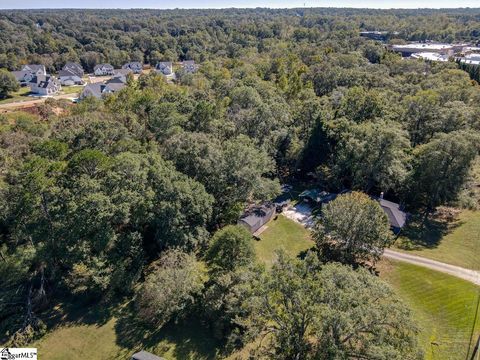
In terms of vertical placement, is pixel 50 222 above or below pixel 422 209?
above

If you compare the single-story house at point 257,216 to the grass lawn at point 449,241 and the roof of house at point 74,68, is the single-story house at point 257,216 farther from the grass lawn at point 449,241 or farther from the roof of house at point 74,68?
the roof of house at point 74,68

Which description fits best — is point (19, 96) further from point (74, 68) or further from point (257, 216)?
point (257, 216)

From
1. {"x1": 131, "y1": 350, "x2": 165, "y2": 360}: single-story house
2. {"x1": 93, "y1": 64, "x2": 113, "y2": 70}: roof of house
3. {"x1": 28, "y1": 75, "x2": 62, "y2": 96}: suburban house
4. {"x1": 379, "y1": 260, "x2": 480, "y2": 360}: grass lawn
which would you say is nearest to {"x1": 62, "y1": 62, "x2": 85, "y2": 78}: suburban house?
{"x1": 93, "y1": 64, "x2": 113, "y2": 70}: roof of house

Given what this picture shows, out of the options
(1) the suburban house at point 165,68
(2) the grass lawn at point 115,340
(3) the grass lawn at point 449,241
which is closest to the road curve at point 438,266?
(3) the grass lawn at point 449,241

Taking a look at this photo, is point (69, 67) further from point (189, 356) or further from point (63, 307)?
point (189, 356)

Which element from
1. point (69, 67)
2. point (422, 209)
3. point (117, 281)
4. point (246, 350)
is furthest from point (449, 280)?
point (69, 67)
